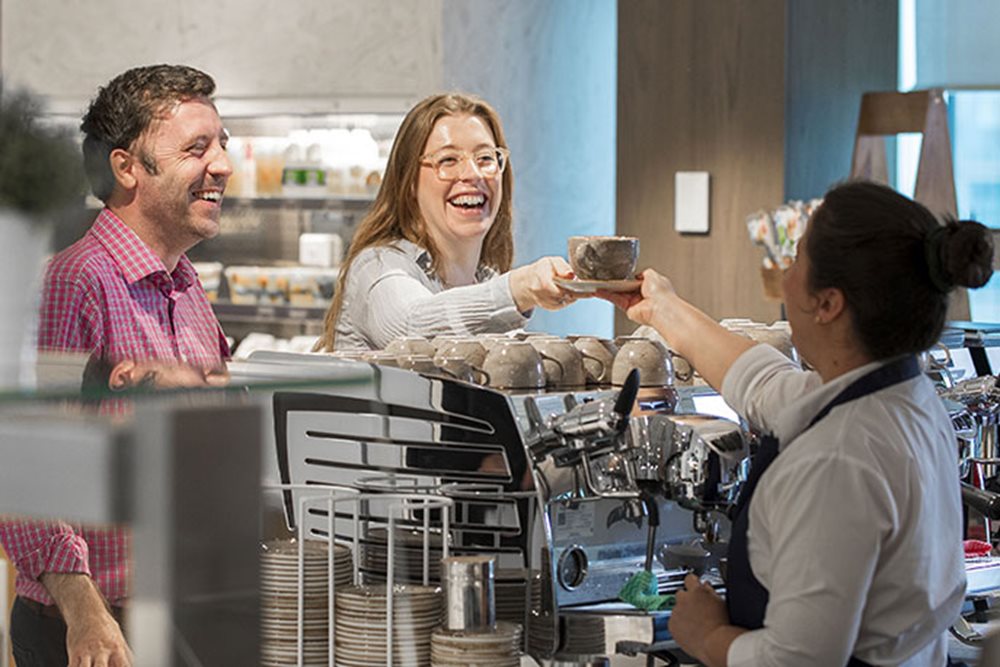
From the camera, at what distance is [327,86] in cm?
582

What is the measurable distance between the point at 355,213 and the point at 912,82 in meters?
2.27

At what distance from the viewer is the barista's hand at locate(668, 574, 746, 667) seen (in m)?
1.79

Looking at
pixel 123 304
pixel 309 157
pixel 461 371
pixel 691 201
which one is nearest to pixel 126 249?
pixel 123 304

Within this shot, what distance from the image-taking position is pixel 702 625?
6.03ft

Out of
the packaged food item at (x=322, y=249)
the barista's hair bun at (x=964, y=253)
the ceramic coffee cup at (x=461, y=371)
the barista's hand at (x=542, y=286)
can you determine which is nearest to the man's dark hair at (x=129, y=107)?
the ceramic coffee cup at (x=461, y=371)

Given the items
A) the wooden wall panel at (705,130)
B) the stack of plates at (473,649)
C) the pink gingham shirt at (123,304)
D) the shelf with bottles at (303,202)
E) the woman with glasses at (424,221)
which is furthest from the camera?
the shelf with bottles at (303,202)

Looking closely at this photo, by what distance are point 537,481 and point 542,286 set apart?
0.73m

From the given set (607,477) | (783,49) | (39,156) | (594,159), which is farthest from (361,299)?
(594,159)

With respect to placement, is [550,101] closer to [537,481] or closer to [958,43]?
[958,43]

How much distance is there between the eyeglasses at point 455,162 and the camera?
3.22 meters

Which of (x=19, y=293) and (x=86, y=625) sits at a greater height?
(x=19, y=293)

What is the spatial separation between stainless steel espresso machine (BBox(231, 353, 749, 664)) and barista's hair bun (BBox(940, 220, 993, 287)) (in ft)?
1.58

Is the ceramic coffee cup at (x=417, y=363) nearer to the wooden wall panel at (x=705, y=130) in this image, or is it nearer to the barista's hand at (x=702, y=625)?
the barista's hand at (x=702, y=625)

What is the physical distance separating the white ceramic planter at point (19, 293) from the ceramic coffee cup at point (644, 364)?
143cm
